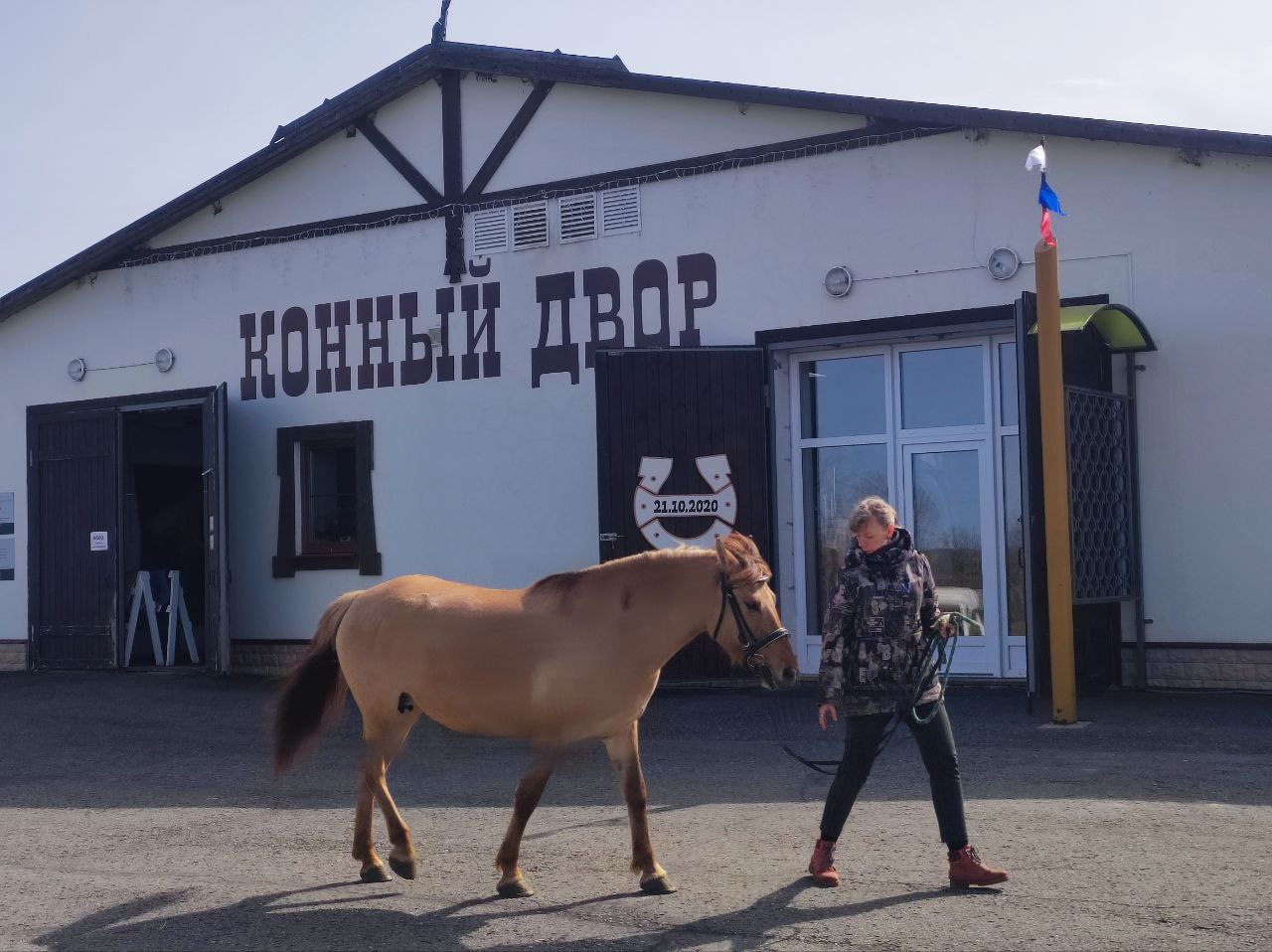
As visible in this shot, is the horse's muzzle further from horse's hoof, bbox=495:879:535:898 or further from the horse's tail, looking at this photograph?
the horse's tail

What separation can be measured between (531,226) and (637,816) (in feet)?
30.3

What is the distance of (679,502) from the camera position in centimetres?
1252

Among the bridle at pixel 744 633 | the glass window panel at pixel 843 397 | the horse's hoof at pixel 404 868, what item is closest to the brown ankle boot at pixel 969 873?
the bridle at pixel 744 633

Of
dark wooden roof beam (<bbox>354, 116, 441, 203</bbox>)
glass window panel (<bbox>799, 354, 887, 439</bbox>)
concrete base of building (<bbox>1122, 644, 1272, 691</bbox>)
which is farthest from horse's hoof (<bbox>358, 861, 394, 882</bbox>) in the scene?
dark wooden roof beam (<bbox>354, 116, 441, 203</bbox>)

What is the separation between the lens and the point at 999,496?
39.0 feet

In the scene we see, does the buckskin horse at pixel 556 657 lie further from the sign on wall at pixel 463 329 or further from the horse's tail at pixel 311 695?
the sign on wall at pixel 463 329

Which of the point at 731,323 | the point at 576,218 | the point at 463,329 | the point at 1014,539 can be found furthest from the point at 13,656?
the point at 1014,539

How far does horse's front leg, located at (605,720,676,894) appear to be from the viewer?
5.81 metres

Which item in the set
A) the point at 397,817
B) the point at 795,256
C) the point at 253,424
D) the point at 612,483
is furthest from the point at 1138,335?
the point at 253,424

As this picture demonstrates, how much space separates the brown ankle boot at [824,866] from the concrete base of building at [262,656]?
10094 mm

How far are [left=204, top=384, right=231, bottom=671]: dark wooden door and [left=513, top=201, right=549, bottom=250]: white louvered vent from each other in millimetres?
3739

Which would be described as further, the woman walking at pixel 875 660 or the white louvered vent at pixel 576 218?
the white louvered vent at pixel 576 218

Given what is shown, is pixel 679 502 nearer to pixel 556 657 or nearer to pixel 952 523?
pixel 952 523

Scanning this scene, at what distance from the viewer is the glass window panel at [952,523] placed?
1204 centimetres
